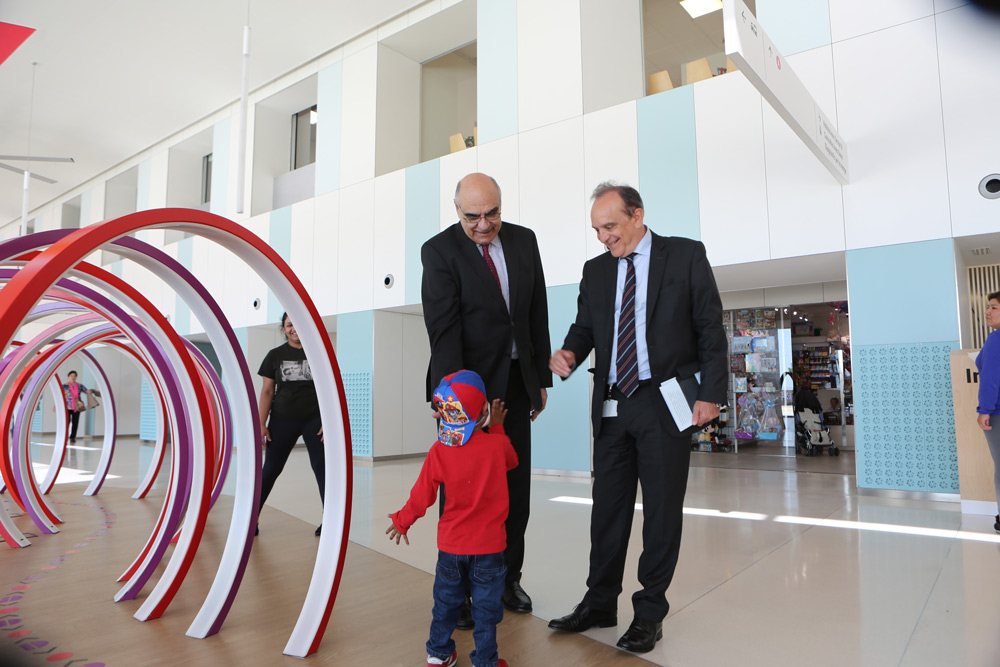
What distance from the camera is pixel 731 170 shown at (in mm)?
6652

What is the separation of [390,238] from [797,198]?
231 inches

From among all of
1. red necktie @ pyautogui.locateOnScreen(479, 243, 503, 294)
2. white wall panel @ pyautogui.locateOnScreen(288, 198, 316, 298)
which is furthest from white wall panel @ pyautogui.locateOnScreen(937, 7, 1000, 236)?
white wall panel @ pyautogui.locateOnScreen(288, 198, 316, 298)

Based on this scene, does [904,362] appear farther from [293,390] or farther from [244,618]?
[244,618]

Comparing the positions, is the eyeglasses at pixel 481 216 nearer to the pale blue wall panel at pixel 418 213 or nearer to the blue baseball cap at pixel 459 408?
the blue baseball cap at pixel 459 408

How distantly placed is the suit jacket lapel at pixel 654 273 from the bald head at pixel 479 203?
25.8 inches

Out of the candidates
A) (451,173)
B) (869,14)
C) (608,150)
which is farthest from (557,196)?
(869,14)

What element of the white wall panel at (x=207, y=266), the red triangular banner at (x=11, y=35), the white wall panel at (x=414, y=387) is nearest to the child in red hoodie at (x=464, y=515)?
the white wall panel at (x=414, y=387)

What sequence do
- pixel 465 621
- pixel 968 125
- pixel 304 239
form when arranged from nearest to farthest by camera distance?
pixel 465 621 → pixel 968 125 → pixel 304 239

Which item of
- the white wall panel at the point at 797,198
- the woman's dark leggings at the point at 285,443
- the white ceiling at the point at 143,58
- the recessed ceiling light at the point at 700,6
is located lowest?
the woman's dark leggings at the point at 285,443

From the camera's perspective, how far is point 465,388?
6.93 ft

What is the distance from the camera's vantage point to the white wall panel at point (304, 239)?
1113 cm

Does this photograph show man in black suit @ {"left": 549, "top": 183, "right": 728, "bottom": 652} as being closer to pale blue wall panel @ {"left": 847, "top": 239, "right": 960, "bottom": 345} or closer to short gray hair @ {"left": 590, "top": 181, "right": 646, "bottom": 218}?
short gray hair @ {"left": 590, "top": 181, "right": 646, "bottom": 218}

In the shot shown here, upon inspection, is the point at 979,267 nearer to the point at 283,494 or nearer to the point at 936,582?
the point at 936,582

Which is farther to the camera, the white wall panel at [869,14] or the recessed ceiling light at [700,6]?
the recessed ceiling light at [700,6]
